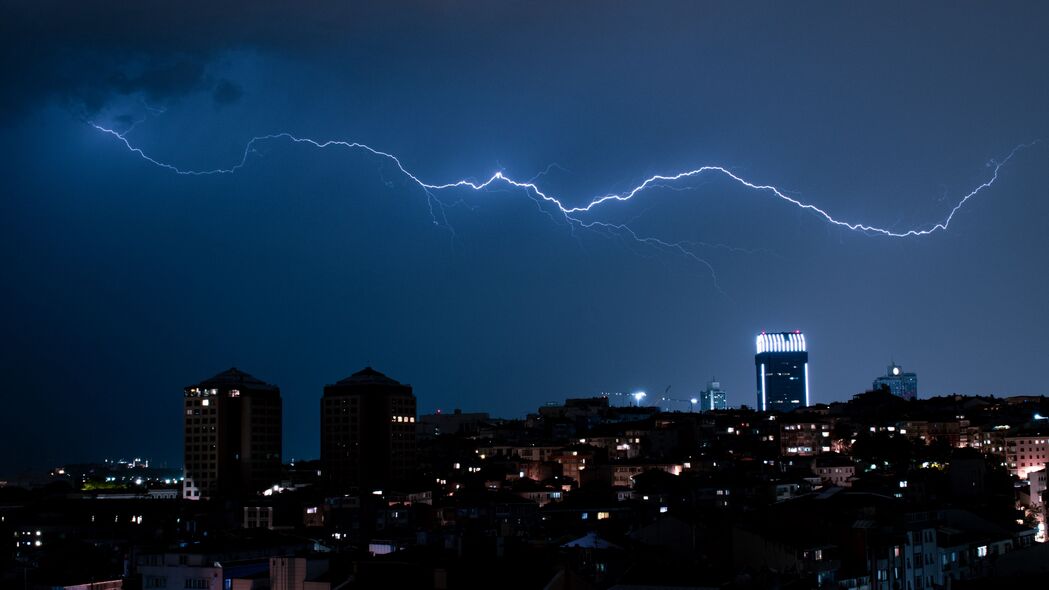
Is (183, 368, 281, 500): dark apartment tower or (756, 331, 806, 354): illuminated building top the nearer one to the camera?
(183, 368, 281, 500): dark apartment tower

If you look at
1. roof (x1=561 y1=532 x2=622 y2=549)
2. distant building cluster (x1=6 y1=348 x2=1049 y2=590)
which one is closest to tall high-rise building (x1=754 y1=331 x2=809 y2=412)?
distant building cluster (x1=6 y1=348 x2=1049 y2=590)

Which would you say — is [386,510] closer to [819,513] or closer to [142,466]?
[819,513]

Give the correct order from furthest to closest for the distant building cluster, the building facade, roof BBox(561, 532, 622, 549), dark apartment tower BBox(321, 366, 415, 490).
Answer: dark apartment tower BBox(321, 366, 415, 490) < the building facade < roof BBox(561, 532, 622, 549) < the distant building cluster

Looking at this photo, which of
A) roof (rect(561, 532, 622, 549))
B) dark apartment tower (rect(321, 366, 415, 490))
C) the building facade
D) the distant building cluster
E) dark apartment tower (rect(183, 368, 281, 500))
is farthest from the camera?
dark apartment tower (rect(321, 366, 415, 490))

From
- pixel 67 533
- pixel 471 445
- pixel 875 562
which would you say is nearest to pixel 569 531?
pixel 875 562

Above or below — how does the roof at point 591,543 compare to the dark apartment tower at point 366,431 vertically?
below

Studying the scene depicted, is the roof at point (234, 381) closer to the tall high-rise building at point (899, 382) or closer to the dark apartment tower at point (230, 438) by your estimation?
the dark apartment tower at point (230, 438)

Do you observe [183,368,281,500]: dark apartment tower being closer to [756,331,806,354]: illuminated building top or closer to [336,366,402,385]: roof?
[336,366,402,385]: roof

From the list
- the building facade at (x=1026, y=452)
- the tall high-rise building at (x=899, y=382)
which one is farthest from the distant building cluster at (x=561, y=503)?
the tall high-rise building at (x=899, y=382)
